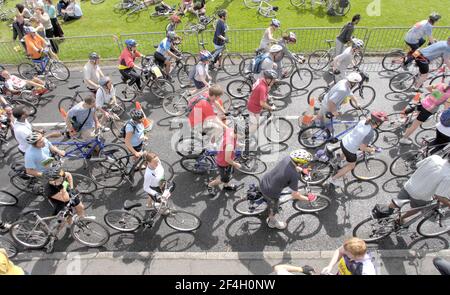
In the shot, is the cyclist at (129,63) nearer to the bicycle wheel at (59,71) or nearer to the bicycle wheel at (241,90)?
the bicycle wheel at (241,90)

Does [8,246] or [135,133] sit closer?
[8,246]

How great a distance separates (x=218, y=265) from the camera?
19.6ft

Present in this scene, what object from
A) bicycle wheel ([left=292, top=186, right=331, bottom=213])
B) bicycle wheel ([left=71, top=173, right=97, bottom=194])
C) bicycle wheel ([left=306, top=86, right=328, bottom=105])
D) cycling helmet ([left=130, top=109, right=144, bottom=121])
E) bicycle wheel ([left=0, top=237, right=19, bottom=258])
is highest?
cycling helmet ([left=130, top=109, right=144, bottom=121])

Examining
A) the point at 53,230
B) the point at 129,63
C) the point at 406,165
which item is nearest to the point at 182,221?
the point at 53,230

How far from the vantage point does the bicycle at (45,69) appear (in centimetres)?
1061

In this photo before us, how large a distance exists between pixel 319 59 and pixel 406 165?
5005 mm

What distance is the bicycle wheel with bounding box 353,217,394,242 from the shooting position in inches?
230

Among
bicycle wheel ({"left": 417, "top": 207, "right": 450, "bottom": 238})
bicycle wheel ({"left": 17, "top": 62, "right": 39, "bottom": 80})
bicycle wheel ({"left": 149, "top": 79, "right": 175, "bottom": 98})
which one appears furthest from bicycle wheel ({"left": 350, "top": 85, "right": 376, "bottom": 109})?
bicycle wheel ({"left": 17, "top": 62, "right": 39, "bottom": 80})

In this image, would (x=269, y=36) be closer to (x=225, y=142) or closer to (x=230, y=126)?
(x=230, y=126)

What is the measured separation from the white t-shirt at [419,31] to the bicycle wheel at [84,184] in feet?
32.2

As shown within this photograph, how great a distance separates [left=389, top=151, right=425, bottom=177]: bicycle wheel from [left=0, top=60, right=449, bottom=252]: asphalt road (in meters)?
0.17

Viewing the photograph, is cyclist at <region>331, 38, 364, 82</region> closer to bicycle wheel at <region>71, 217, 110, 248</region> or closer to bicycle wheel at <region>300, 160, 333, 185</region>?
bicycle wheel at <region>300, 160, 333, 185</region>

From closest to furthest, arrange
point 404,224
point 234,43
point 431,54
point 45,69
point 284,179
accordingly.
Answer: point 284,179 → point 404,224 → point 431,54 → point 45,69 → point 234,43

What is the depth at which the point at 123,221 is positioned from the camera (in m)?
6.38
